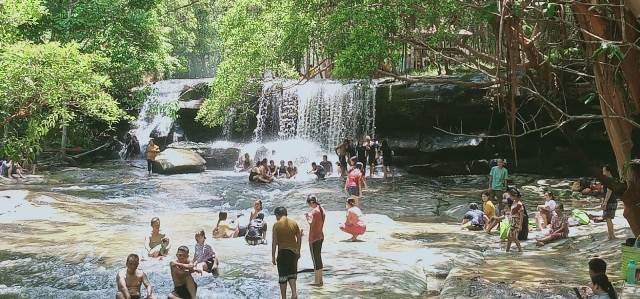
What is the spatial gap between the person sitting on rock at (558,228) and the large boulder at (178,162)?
1509 centimetres

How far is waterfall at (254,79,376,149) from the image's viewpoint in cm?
2323

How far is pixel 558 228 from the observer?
11.4 m

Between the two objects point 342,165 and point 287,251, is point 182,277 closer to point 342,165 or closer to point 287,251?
point 287,251

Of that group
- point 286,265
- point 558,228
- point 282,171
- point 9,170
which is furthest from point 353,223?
point 9,170

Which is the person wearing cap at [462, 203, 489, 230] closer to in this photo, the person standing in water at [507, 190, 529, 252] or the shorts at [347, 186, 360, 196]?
the person standing in water at [507, 190, 529, 252]

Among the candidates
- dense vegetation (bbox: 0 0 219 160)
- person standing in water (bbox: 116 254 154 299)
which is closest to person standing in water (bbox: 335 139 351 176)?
dense vegetation (bbox: 0 0 219 160)

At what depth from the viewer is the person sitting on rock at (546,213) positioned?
11984mm

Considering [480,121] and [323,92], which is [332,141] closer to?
[323,92]

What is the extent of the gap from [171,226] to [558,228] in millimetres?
7949

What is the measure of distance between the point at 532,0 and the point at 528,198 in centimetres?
1089

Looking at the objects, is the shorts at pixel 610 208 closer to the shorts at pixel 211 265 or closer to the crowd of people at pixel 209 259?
the crowd of people at pixel 209 259

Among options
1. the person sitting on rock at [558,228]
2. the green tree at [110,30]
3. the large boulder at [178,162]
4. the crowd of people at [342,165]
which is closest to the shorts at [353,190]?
the person sitting on rock at [558,228]

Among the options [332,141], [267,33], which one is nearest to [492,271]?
[267,33]

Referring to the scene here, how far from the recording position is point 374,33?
43.9 ft
